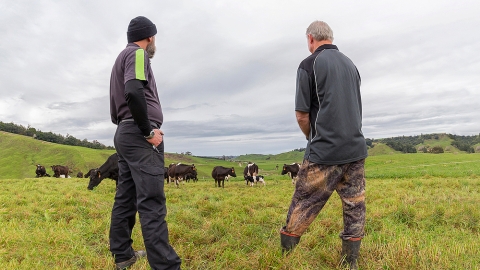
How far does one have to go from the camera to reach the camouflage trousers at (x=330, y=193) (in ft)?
10.3

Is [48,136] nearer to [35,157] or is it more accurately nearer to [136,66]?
[35,157]

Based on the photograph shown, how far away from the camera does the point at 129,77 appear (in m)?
2.91

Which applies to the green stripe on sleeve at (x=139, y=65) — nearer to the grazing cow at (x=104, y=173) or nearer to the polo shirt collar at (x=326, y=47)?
the polo shirt collar at (x=326, y=47)

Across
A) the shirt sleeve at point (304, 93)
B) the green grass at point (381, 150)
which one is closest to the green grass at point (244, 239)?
the shirt sleeve at point (304, 93)

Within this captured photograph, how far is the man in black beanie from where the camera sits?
2.86 m

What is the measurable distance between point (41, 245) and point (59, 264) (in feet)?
2.82

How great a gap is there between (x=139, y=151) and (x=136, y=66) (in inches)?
35.9

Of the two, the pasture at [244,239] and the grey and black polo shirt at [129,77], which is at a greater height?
the grey and black polo shirt at [129,77]

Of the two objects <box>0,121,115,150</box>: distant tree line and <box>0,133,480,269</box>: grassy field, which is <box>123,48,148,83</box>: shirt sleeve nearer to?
<box>0,133,480,269</box>: grassy field

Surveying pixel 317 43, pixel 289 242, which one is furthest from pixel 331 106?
pixel 289 242

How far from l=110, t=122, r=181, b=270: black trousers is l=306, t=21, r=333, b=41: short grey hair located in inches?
90.6

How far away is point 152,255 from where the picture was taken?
2.85 m

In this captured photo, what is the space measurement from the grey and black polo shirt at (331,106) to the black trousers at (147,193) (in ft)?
5.73

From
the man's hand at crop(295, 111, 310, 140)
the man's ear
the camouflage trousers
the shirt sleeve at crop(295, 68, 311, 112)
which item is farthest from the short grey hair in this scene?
the camouflage trousers
